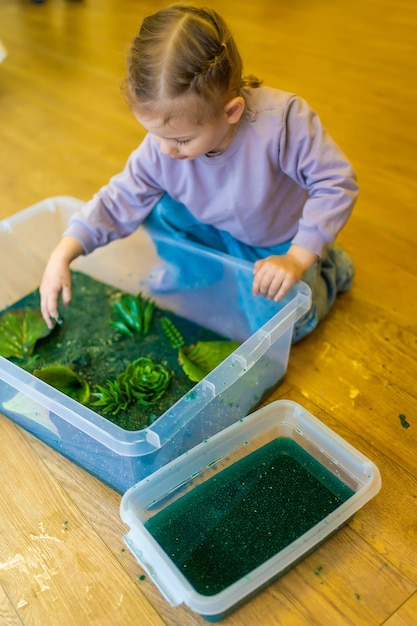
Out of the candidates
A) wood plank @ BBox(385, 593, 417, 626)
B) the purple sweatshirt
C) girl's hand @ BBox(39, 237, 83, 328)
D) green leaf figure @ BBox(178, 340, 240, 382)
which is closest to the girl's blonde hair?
the purple sweatshirt

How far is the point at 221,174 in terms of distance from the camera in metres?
0.84

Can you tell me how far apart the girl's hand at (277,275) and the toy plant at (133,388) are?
0.20 meters

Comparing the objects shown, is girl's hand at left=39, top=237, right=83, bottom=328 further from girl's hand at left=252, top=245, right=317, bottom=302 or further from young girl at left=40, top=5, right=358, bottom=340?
girl's hand at left=252, top=245, right=317, bottom=302

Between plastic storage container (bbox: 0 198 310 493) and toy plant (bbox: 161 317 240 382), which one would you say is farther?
toy plant (bbox: 161 317 240 382)

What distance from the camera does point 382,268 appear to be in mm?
1063

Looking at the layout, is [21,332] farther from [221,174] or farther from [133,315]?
[221,174]

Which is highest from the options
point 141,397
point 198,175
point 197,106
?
point 197,106

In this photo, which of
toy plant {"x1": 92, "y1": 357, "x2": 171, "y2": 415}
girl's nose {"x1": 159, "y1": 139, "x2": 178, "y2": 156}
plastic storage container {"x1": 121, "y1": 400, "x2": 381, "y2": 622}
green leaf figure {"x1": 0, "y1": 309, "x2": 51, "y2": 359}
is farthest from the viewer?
green leaf figure {"x1": 0, "y1": 309, "x2": 51, "y2": 359}

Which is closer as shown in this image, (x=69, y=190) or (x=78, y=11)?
(x=69, y=190)

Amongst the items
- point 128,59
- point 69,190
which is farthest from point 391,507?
point 69,190

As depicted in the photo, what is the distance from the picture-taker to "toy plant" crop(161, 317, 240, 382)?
0.89 meters

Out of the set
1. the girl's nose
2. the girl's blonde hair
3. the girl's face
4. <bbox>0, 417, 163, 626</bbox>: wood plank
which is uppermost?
the girl's blonde hair

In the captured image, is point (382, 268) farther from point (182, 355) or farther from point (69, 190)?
point (69, 190)

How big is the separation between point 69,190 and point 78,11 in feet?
4.73
